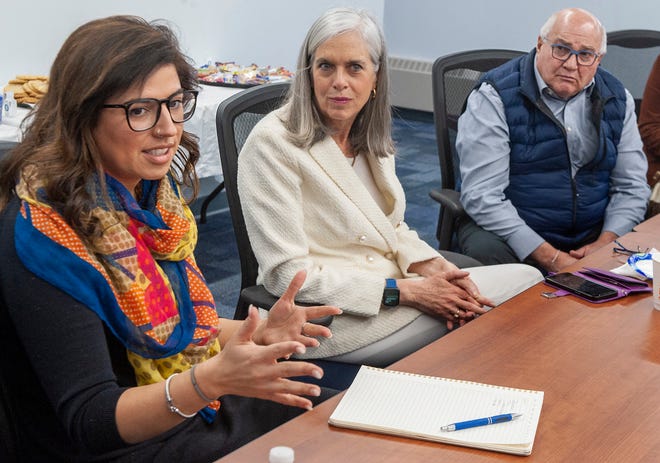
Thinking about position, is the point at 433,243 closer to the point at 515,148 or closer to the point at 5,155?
the point at 515,148

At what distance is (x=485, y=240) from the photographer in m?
2.79

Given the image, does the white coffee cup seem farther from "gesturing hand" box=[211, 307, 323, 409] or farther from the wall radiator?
the wall radiator

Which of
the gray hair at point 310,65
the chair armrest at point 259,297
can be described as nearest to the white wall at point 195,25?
the gray hair at point 310,65

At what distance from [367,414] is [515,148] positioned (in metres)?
1.70

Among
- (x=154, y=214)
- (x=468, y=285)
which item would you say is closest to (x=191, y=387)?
(x=154, y=214)

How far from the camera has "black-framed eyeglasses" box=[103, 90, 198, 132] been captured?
1406 millimetres

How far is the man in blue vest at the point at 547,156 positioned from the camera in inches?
110

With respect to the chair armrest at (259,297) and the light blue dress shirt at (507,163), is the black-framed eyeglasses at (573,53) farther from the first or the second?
the chair armrest at (259,297)

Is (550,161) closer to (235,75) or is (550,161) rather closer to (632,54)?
(632,54)

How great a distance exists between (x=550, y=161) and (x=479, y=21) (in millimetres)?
4331

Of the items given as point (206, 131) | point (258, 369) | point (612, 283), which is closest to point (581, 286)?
point (612, 283)

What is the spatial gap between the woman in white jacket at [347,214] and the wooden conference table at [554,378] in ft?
1.18

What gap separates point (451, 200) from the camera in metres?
2.82

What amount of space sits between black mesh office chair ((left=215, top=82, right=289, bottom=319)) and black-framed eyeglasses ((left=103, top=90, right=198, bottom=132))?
578 millimetres
